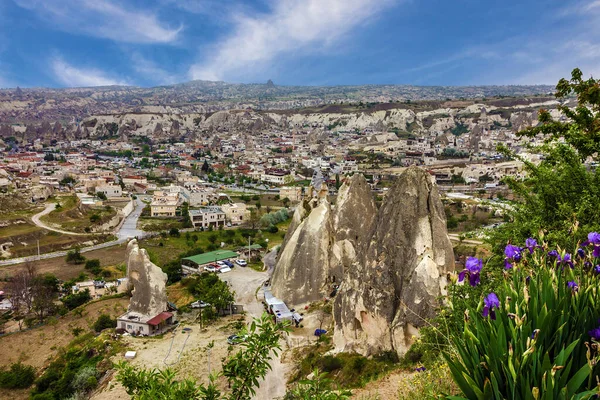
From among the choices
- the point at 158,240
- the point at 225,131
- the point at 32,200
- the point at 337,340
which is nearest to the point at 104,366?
the point at 337,340

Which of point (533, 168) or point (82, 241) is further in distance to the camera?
point (82, 241)

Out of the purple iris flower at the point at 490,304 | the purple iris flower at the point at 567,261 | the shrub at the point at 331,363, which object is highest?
the purple iris flower at the point at 567,261

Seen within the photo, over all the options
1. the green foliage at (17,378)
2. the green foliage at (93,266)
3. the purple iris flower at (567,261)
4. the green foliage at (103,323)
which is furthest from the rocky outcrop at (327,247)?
the green foliage at (93,266)

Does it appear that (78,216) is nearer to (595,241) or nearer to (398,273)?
(398,273)

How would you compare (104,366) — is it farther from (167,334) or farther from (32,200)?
(32,200)

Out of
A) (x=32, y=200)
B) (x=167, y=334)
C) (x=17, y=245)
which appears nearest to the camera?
(x=167, y=334)

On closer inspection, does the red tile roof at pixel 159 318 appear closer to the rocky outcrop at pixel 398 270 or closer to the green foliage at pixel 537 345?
the rocky outcrop at pixel 398 270

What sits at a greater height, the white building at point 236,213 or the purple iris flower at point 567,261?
the purple iris flower at point 567,261
